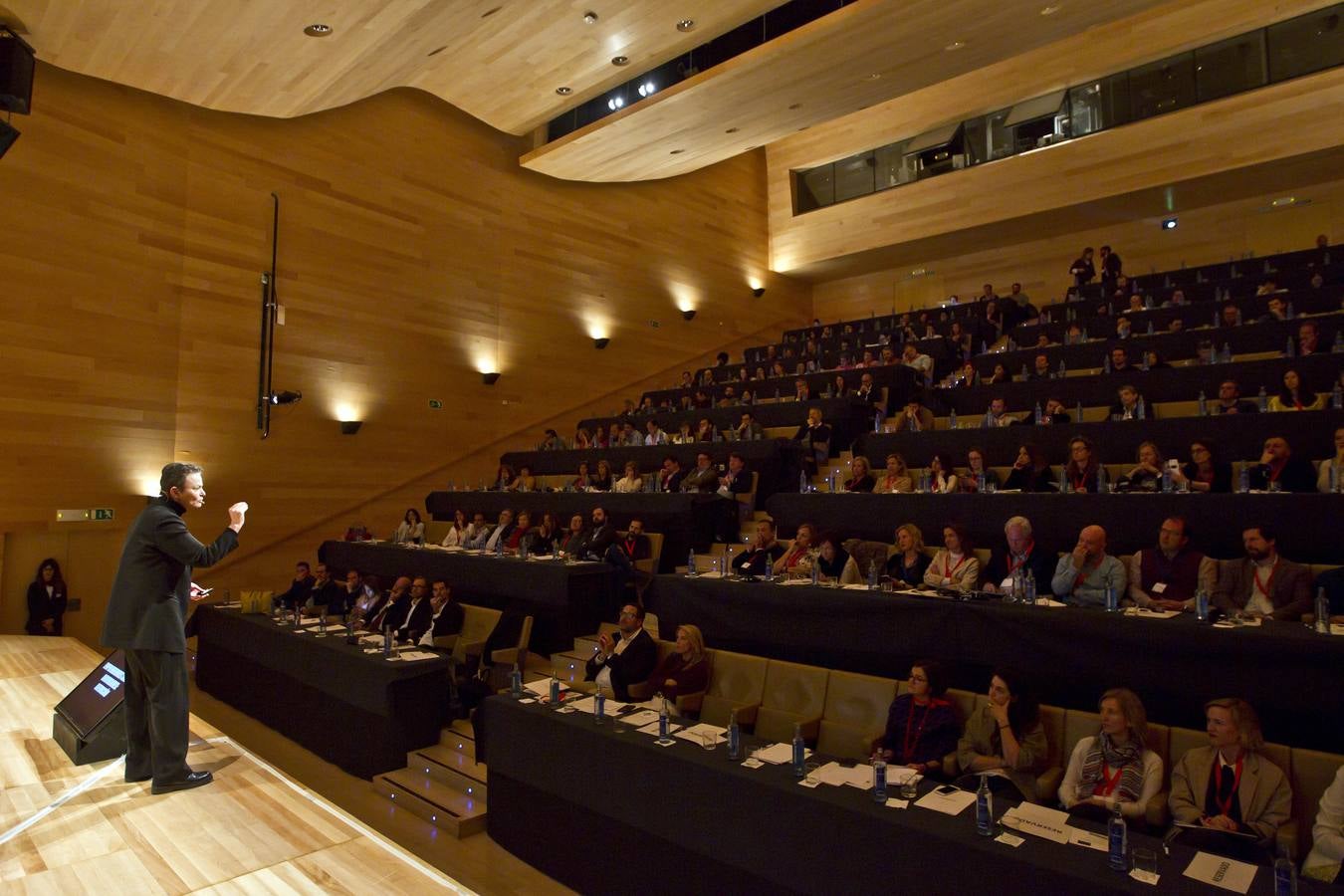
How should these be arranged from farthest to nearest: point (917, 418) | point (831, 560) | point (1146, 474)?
1. point (917, 418)
2. point (831, 560)
3. point (1146, 474)

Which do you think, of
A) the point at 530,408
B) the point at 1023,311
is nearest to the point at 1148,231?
the point at 1023,311

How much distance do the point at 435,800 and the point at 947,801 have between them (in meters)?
2.70

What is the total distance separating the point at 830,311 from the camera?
49.4ft

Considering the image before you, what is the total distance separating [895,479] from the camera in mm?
5629

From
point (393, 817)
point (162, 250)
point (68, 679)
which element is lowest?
point (393, 817)

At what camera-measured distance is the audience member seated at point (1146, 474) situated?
182 inches

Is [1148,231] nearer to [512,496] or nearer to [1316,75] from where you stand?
[1316,75]

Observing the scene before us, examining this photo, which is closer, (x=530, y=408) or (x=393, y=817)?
(x=393, y=817)

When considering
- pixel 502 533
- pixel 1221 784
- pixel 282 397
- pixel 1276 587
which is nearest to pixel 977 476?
pixel 1276 587

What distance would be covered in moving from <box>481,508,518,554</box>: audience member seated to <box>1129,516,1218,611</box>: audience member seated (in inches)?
196

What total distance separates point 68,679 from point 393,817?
101 inches

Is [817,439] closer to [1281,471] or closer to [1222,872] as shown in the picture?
[1281,471]

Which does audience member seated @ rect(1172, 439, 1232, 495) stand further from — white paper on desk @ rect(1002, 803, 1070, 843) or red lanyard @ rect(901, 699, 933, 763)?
white paper on desk @ rect(1002, 803, 1070, 843)

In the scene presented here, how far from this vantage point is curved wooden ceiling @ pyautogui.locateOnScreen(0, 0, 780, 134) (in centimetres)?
620
